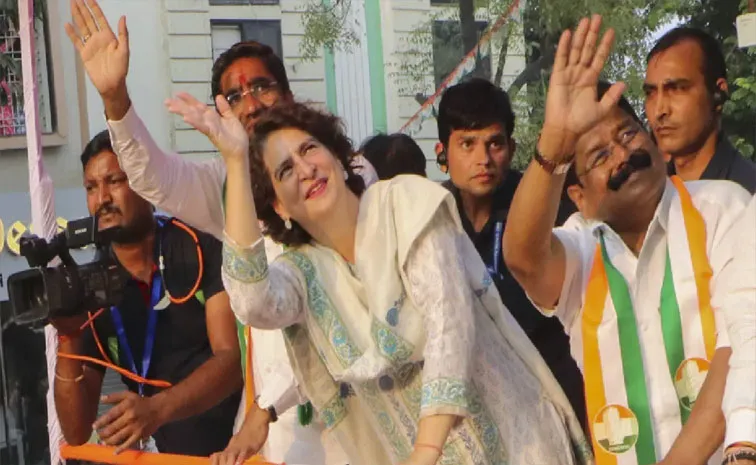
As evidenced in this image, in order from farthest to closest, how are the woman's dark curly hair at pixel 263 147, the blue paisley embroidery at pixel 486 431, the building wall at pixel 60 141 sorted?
the building wall at pixel 60 141
the woman's dark curly hair at pixel 263 147
the blue paisley embroidery at pixel 486 431

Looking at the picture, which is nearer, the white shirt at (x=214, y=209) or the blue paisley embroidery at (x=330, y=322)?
the blue paisley embroidery at (x=330, y=322)

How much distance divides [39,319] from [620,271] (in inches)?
63.1

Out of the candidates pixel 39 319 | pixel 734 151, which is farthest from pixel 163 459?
pixel 734 151

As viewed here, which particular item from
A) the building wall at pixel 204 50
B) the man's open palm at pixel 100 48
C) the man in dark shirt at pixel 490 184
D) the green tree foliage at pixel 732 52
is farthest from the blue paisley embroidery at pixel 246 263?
the green tree foliage at pixel 732 52

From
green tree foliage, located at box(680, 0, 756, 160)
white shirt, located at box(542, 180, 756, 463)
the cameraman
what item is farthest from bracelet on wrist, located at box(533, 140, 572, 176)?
green tree foliage, located at box(680, 0, 756, 160)

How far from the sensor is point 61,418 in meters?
3.84

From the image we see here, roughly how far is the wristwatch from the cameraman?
1378mm

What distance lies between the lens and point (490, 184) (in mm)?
3676

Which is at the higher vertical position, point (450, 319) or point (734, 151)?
point (734, 151)

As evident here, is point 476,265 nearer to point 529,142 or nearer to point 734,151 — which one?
point 734,151

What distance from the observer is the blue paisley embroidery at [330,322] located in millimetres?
2723

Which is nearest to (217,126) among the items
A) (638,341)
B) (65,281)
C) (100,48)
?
(100,48)

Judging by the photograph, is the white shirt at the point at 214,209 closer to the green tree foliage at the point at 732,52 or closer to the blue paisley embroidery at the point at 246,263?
the blue paisley embroidery at the point at 246,263

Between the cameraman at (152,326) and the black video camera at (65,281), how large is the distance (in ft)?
0.40
